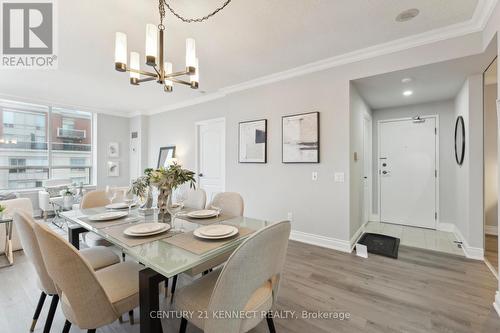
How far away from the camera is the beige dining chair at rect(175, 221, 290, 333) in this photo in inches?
38.9

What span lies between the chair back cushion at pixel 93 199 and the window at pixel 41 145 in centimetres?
392

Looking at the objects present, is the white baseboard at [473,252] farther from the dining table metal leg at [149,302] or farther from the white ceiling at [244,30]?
the dining table metal leg at [149,302]

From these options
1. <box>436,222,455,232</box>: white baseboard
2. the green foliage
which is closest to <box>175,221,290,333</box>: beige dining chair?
the green foliage

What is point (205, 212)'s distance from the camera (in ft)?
6.70

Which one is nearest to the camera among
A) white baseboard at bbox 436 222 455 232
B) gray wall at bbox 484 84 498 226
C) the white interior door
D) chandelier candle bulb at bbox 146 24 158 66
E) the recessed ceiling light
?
chandelier candle bulb at bbox 146 24 158 66

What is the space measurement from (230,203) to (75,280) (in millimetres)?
1387

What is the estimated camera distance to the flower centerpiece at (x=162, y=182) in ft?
5.87

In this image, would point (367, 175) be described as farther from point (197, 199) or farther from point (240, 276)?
point (240, 276)

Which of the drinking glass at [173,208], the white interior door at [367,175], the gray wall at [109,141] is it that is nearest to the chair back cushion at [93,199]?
the drinking glass at [173,208]

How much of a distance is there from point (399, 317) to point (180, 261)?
1.80m

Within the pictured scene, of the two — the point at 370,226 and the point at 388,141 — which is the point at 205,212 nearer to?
the point at 370,226

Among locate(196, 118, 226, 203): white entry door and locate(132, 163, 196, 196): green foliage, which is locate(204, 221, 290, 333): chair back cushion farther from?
locate(196, 118, 226, 203): white entry door

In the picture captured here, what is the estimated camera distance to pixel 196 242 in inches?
54.7

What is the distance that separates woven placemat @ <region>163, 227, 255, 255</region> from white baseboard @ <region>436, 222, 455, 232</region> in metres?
4.10
